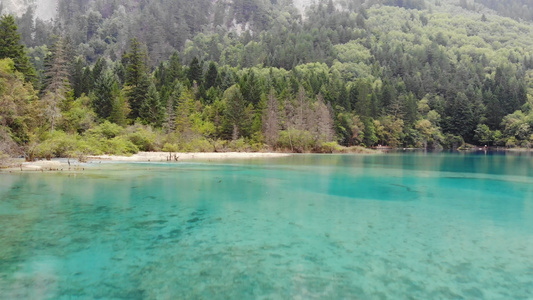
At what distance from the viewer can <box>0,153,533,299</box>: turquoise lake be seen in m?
7.33

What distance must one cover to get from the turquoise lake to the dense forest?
64.0 ft

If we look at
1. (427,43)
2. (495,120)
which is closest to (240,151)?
(495,120)

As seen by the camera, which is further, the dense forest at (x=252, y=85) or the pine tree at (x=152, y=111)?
the pine tree at (x=152, y=111)

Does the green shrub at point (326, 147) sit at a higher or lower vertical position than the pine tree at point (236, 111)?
lower

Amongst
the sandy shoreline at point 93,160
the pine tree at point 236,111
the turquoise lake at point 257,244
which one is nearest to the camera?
the turquoise lake at point 257,244

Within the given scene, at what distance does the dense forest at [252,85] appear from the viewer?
4400 centimetres

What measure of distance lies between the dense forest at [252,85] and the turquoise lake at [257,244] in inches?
768

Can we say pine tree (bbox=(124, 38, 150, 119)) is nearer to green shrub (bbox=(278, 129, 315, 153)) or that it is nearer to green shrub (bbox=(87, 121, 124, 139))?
green shrub (bbox=(87, 121, 124, 139))

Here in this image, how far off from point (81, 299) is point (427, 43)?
192 metres

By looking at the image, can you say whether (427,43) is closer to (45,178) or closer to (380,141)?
(380,141)

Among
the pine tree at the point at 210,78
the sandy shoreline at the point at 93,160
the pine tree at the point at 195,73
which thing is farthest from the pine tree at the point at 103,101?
the pine tree at the point at 195,73

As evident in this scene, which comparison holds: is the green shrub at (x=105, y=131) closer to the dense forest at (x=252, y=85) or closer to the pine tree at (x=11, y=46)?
the dense forest at (x=252, y=85)

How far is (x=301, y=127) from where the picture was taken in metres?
66.0

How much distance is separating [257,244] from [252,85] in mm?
64387
